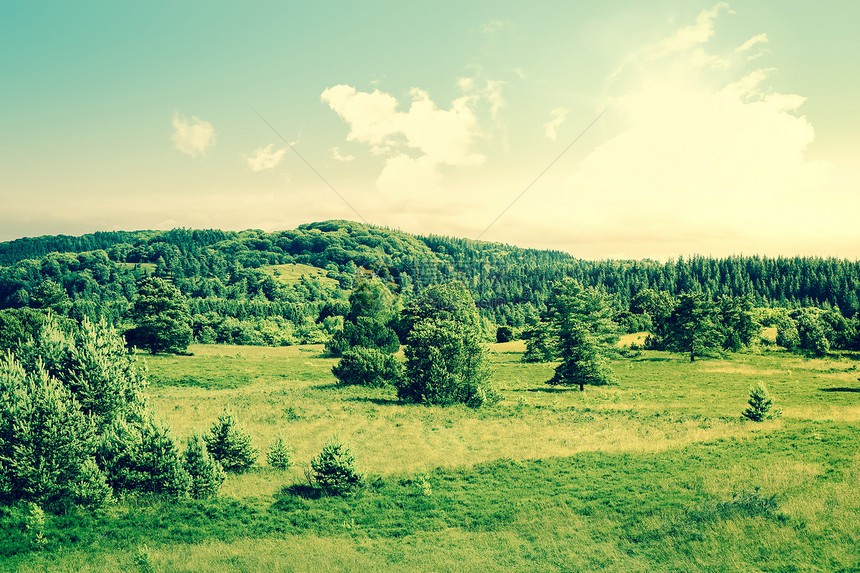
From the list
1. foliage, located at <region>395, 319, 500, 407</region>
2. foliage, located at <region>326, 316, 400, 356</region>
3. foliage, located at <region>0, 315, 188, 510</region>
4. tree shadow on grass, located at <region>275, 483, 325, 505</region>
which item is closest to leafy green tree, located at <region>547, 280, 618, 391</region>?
foliage, located at <region>395, 319, 500, 407</region>

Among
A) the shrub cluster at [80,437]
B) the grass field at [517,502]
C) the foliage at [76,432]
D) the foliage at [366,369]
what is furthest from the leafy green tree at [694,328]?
the foliage at [76,432]

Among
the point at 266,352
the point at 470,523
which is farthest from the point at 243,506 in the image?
the point at 266,352

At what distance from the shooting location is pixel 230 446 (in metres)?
24.9

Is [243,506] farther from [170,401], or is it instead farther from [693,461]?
[170,401]

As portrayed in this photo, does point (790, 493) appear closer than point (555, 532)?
No

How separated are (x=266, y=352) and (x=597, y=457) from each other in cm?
7210

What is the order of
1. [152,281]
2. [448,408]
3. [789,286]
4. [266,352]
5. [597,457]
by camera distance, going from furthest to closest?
[789,286]
[266,352]
[152,281]
[448,408]
[597,457]

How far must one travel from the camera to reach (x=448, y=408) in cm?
4222

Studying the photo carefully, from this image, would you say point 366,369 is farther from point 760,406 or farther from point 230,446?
point 760,406

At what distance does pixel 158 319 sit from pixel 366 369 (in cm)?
3769

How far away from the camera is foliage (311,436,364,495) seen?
72.8 feet

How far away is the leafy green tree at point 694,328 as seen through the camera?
7650cm

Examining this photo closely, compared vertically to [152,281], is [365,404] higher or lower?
lower

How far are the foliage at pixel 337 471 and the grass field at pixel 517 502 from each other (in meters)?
0.73
